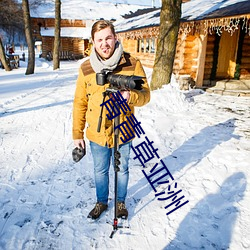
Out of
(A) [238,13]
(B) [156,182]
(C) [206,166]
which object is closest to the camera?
(B) [156,182]

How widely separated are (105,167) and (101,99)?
73cm

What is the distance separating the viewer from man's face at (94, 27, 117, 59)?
5.99 ft

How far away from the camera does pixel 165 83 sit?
7.33 meters

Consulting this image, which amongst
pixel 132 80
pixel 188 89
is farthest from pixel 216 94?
pixel 132 80

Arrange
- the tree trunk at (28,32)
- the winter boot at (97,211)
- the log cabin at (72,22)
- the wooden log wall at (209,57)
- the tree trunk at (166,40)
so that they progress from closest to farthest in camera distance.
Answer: the winter boot at (97,211)
the tree trunk at (166,40)
the wooden log wall at (209,57)
the tree trunk at (28,32)
the log cabin at (72,22)

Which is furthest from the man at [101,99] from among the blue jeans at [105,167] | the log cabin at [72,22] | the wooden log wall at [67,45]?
the wooden log wall at [67,45]

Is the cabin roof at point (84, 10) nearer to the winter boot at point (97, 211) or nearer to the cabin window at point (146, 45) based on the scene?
the cabin window at point (146, 45)

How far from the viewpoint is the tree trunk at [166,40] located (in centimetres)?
684

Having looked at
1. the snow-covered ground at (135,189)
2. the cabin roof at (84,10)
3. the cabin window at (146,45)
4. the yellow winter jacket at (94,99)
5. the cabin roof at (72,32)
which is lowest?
the snow-covered ground at (135,189)

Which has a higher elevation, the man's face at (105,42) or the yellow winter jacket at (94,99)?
the man's face at (105,42)

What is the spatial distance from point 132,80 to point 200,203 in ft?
6.46

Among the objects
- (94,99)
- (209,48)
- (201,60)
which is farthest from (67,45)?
(94,99)

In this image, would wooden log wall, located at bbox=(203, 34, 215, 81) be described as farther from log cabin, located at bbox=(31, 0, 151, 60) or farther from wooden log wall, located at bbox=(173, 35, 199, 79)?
log cabin, located at bbox=(31, 0, 151, 60)

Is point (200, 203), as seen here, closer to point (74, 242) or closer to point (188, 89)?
point (74, 242)
